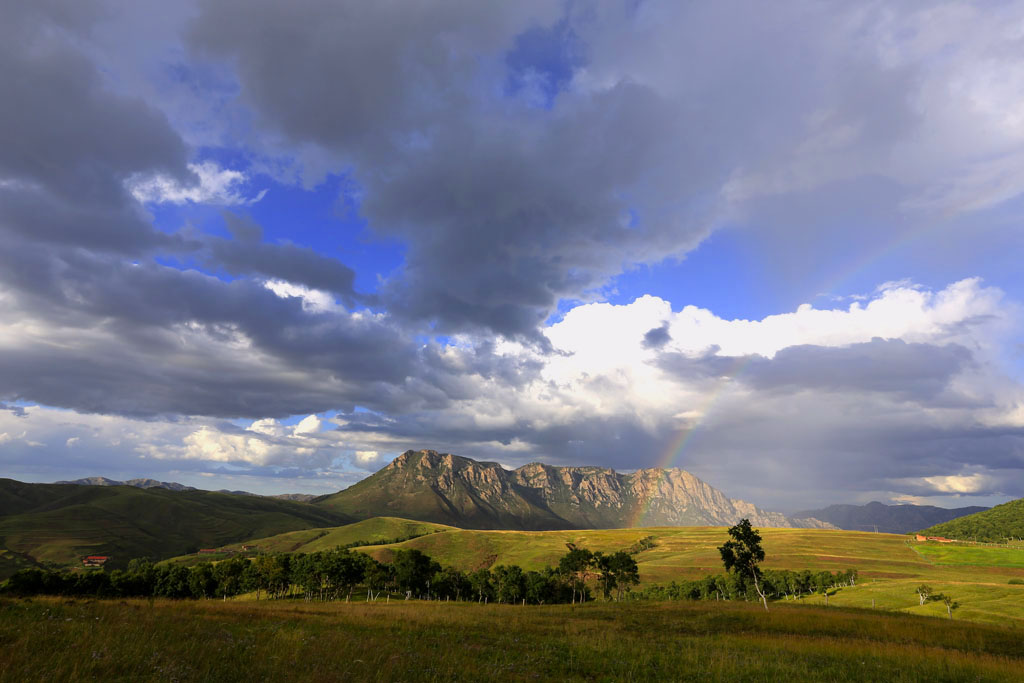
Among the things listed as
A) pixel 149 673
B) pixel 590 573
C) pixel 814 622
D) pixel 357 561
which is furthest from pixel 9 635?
pixel 590 573

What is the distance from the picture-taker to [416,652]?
1875 centimetres

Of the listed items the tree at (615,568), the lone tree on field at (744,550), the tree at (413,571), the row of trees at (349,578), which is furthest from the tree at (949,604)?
the tree at (413,571)

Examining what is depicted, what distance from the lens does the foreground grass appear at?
13.1 m

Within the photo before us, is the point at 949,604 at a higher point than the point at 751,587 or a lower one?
higher

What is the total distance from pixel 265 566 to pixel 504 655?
414ft

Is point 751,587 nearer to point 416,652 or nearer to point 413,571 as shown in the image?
point 413,571

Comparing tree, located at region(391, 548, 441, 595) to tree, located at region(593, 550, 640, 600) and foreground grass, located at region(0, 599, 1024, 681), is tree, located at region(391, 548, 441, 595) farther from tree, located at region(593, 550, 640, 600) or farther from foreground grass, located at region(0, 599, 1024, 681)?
foreground grass, located at region(0, 599, 1024, 681)

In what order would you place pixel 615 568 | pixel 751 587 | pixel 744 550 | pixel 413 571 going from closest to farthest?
1. pixel 744 550
2. pixel 615 568
3. pixel 413 571
4. pixel 751 587

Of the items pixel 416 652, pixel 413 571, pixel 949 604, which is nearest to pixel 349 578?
pixel 413 571

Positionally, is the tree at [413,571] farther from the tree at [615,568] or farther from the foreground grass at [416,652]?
the foreground grass at [416,652]

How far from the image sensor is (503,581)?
125 meters

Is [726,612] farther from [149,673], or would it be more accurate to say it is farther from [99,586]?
[99,586]

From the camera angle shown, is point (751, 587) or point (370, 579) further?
point (751, 587)

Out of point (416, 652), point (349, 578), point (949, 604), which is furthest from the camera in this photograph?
point (349, 578)
